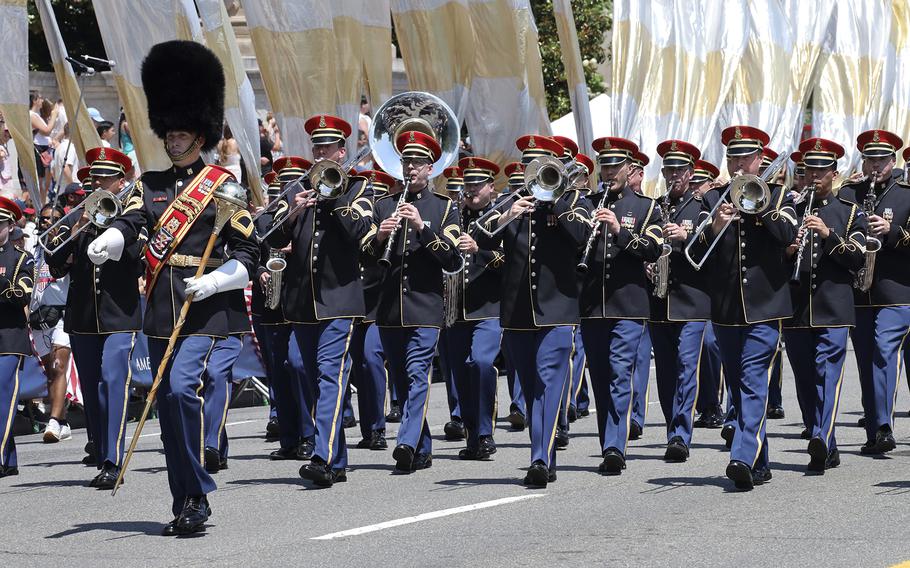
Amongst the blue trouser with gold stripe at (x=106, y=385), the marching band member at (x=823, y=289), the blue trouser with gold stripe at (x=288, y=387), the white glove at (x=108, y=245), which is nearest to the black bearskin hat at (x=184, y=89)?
the white glove at (x=108, y=245)

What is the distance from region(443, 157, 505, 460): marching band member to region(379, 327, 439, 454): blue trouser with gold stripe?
0.56 metres

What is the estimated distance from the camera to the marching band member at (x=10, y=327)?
11523 millimetres

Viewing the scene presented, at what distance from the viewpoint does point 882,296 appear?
39.4 feet

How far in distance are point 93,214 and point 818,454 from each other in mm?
4942

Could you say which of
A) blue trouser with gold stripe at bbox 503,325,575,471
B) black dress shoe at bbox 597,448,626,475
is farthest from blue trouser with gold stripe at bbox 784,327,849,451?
blue trouser with gold stripe at bbox 503,325,575,471

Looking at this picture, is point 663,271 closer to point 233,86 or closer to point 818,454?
point 818,454

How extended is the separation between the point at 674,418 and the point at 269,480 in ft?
9.89

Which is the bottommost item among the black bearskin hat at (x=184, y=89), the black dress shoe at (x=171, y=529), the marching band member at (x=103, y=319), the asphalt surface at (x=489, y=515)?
the asphalt surface at (x=489, y=515)

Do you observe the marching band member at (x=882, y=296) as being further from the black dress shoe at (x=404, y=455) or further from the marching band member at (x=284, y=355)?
the marching band member at (x=284, y=355)

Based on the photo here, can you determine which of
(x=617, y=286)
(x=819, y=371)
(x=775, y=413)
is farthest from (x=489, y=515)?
(x=775, y=413)

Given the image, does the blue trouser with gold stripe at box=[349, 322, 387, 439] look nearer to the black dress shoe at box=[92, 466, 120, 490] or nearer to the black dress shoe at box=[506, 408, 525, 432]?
the black dress shoe at box=[506, 408, 525, 432]

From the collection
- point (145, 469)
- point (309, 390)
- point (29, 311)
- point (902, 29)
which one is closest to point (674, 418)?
point (309, 390)

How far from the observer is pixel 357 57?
14.3 m

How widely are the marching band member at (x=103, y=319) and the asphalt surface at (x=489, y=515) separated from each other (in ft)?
1.54
